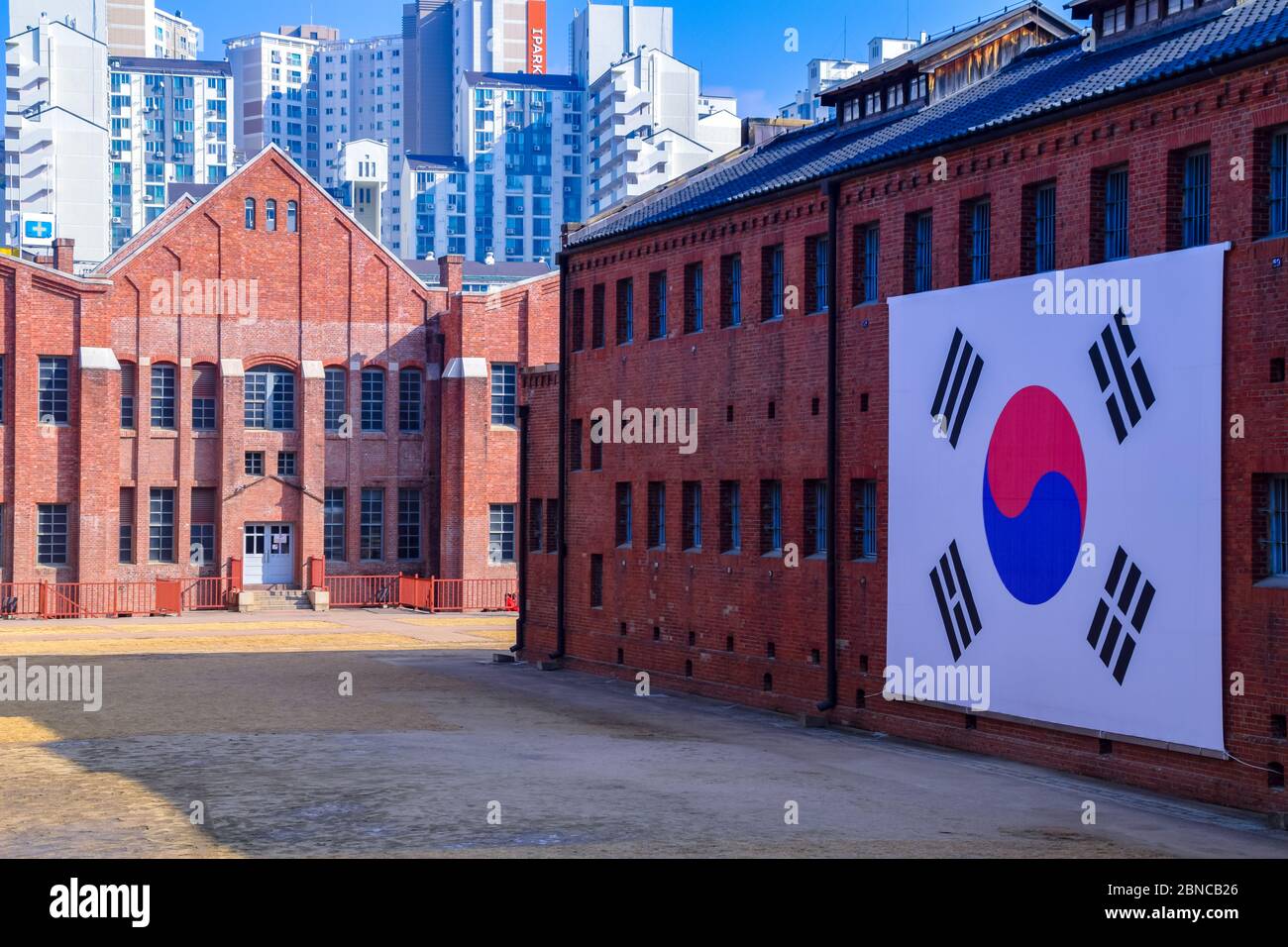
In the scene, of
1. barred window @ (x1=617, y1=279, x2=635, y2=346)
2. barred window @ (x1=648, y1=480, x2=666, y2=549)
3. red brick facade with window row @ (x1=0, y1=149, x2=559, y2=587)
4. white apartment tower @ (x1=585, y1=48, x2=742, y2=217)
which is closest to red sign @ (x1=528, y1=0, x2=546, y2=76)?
white apartment tower @ (x1=585, y1=48, x2=742, y2=217)

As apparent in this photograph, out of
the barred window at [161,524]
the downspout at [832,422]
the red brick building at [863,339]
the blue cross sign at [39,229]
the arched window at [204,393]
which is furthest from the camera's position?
the blue cross sign at [39,229]

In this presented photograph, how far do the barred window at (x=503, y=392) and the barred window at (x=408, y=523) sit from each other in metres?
3.92

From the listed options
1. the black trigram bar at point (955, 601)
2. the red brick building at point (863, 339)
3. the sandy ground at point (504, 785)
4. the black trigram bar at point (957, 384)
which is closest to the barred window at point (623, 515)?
the red brick building at point (863, 339)

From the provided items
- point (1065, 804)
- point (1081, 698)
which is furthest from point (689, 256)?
point (1065, 804)

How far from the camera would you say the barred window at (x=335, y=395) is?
59.0 m

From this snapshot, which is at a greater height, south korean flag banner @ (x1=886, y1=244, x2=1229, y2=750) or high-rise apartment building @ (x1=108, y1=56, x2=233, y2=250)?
high-rise apartment building @ (x1=108, y1=56, x2=233, y2=250)

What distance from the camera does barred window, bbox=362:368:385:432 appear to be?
59.5 m

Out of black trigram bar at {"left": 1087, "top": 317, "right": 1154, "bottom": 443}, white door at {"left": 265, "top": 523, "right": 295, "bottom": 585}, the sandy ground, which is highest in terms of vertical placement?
black trigram bar at {"left": 1087, "top": 317, "right": 1154, "bottom": 443}

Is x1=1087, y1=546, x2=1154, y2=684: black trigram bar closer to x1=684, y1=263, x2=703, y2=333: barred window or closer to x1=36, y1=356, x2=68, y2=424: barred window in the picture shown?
x1=684, y1=263, x2=703, y2=333: barred window

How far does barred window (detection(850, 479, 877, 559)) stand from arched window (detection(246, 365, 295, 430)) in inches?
1315

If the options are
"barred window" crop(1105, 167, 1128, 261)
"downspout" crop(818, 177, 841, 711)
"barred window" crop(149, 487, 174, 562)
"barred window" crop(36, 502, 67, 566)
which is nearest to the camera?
"barred window" crop(1105, 167, 1128, 261)

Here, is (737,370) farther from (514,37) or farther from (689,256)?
(514,37)

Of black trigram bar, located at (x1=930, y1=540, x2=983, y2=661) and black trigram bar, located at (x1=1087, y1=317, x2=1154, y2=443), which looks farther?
black trigram bar, located at (x1=930, y1=540, x2=983, y2=661)

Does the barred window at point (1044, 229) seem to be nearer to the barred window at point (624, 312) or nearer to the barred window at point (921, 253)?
the barred window at point (921, 253)
